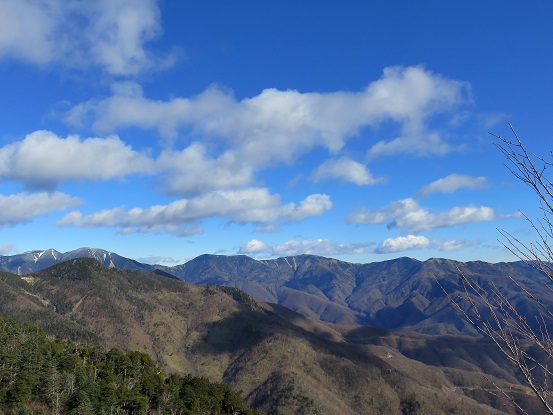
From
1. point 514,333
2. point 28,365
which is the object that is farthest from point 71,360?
point 514,333

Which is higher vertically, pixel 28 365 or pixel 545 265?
pixel 545 265

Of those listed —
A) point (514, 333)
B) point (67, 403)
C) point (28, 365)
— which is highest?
point (514, 333)

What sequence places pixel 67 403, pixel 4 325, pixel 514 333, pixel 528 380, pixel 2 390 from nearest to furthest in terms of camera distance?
pixel 528 380 → pixel 514 333 → pixel 2 390 → pixel 67 403 → pixel 4 325

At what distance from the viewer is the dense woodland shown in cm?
8688

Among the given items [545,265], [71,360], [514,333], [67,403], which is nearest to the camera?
[545,265]

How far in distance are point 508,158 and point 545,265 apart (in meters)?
3.35

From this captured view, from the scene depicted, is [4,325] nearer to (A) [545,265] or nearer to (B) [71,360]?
(B) [71,360]

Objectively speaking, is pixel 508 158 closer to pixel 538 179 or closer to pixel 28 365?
pixel 538 179

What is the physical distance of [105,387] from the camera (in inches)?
3799

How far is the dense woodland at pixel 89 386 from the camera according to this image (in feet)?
285

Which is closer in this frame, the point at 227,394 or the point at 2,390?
the point at 2,390

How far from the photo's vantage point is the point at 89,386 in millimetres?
94688

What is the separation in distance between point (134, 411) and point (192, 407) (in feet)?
56.6

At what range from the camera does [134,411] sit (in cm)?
10056
